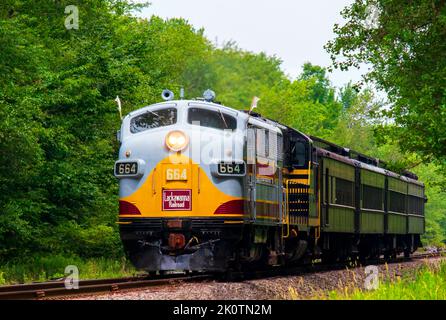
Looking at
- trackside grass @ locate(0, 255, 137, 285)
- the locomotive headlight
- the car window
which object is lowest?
trackside grass @ locate(0, 255, 137, 285)

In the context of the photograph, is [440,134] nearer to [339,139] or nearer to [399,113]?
[399,113]

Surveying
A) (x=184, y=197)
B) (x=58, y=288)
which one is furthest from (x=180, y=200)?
(x=58, y=288)

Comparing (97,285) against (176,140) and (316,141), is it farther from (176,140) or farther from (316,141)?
(316,141)

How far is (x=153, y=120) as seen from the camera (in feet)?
66.6

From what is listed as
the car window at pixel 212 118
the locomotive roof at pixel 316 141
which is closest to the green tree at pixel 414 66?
the locomotive roof at pixel 316 141

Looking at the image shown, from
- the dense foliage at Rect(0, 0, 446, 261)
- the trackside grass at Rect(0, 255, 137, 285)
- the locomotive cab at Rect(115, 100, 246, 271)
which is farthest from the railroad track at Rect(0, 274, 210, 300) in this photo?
the dense foliage at Rect(0, 0, 446, 261)

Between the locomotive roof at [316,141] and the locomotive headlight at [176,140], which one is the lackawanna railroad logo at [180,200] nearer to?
the locomotive headlight at [176,140]

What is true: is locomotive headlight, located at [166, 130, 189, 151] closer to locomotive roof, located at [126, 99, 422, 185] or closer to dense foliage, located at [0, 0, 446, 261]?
locomotive roof, located at [126, 99, 422, 185]

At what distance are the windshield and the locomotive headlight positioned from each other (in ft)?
1.65

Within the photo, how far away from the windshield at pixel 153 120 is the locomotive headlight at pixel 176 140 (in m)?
0.50

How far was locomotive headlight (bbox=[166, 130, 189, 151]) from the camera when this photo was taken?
63.6 ft

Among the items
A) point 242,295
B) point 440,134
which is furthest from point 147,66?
point 242,295

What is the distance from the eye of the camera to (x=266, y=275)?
22734mm

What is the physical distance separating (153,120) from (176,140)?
111 cm
